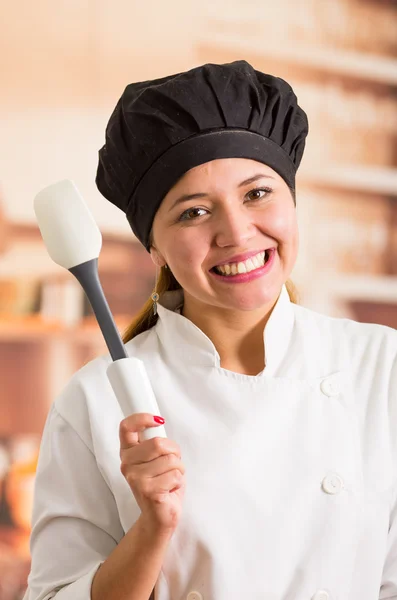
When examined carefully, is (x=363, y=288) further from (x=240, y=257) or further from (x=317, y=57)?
(x=240, y=257)

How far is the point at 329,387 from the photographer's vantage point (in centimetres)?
129

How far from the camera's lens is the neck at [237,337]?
4.37 feet

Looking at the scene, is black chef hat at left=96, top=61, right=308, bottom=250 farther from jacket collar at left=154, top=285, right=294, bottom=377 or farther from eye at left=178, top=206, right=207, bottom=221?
jacket collar at left=154, top=285, right=294, bottom=377

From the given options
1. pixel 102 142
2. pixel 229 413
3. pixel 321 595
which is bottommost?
pixel 321 595

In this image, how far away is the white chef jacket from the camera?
1188 millimetres

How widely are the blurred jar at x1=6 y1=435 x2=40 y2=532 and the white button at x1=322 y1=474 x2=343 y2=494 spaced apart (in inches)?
69.6

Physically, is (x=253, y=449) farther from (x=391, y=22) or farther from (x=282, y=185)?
(x=391, y=22)

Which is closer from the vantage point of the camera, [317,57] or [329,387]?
[329,387]

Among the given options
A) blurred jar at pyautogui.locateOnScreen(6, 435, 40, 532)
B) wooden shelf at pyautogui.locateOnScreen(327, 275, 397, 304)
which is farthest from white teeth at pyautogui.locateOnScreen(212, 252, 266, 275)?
wooden shelf at pyautogui.locateOnScreen(327, 275, 397, 304)

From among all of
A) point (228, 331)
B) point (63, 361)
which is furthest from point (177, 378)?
point (63, 361)

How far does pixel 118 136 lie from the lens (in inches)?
50.8

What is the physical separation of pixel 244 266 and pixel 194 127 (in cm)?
23

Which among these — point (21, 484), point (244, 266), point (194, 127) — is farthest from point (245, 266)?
point (21, 484)

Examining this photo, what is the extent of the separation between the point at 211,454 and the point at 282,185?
0.43 m
